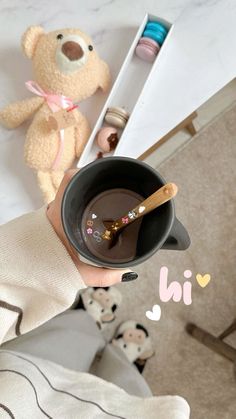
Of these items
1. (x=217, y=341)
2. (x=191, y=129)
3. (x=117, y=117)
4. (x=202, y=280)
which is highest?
(x=117, y=117)

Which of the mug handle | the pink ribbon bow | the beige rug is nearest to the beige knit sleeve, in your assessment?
the mug handle

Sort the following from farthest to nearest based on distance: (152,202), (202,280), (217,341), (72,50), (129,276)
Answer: (217,341) < (202,280) < (72,50) < (129,276) < (152,202)

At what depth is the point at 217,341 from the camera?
48.0 inches

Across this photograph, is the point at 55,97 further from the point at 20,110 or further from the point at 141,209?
the point at 141,209

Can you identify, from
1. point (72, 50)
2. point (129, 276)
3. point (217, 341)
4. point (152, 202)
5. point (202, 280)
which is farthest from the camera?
point (217, 341)

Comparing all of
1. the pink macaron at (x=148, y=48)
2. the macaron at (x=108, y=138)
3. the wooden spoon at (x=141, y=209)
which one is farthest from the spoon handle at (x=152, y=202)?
the pink macaron at (x=148, y=48)

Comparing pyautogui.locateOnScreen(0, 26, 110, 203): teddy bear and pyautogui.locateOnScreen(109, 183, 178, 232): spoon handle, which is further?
pyautogui.locateOnScreen(0, 26, 110, 203): teddy bear

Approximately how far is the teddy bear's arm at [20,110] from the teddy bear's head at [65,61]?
3 cm

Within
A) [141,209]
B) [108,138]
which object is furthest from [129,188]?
[108,138]

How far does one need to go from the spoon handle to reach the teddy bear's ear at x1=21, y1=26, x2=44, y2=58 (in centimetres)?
40

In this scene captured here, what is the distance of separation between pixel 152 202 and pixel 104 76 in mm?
413

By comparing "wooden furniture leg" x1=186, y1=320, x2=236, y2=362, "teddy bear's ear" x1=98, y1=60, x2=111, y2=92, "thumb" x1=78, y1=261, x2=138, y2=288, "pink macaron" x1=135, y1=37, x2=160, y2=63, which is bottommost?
"wooden furniture leg" x1=186, y1=320, x2=236, y2=362

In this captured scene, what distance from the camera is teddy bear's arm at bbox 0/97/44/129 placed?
808mm

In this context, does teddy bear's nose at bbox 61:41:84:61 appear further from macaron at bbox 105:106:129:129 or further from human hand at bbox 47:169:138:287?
human hand at bbox 47:169:138:287
